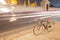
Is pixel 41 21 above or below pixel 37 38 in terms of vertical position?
above

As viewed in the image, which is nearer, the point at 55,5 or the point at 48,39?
the point at 48,39

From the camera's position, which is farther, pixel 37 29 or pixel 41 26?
pixel 41 26

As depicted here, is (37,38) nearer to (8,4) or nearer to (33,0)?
(8,4)

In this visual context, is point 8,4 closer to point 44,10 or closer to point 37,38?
point 44,10

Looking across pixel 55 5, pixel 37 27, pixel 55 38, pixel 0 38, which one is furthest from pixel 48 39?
pixel 55 5

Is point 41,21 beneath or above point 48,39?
above

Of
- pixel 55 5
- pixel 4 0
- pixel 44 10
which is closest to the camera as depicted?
pixel 44 10

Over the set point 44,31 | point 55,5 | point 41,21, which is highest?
point 41,21

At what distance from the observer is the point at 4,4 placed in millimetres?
27266

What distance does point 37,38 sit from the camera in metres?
7.38

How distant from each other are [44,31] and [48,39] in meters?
1.69

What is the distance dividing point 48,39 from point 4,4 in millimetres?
21130

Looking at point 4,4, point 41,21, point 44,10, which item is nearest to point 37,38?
point 41,21

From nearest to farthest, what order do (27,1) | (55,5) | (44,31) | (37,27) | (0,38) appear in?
(0,38), (37,27), (44,31), (27,1), (55,5)
